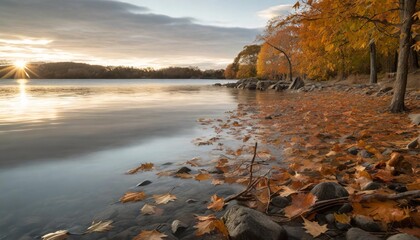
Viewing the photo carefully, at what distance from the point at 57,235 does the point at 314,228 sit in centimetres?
243

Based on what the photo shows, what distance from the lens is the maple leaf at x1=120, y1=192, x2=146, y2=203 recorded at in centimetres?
345

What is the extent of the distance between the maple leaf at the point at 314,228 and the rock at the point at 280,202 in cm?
47

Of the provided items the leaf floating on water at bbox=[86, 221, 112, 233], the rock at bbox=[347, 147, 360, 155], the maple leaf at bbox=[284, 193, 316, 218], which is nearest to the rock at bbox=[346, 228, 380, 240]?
the maple leaf at bbox=[284, 193, 316, 218]

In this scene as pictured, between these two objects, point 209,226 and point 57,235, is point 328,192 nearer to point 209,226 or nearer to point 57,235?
point 209,226

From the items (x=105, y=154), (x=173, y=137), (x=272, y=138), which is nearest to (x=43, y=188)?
(x=105, y=154)

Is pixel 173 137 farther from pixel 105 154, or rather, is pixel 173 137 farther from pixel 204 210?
pixel 204 210

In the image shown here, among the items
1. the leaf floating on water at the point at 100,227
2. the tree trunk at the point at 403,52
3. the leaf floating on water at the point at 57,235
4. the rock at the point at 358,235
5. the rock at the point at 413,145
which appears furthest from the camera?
the tree trunk at the point at 403,52

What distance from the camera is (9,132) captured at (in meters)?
8.33

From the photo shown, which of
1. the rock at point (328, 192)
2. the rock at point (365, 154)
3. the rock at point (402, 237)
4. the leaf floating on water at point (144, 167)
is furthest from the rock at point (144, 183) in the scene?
the rock at point (365, 154)

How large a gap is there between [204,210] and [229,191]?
1.92 ft

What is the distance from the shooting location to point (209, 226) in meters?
2.63

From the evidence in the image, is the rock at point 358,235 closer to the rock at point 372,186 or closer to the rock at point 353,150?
the rock at point 372,186

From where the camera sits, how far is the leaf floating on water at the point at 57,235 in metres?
2.65

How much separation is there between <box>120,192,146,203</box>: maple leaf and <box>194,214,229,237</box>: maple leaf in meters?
1.06
